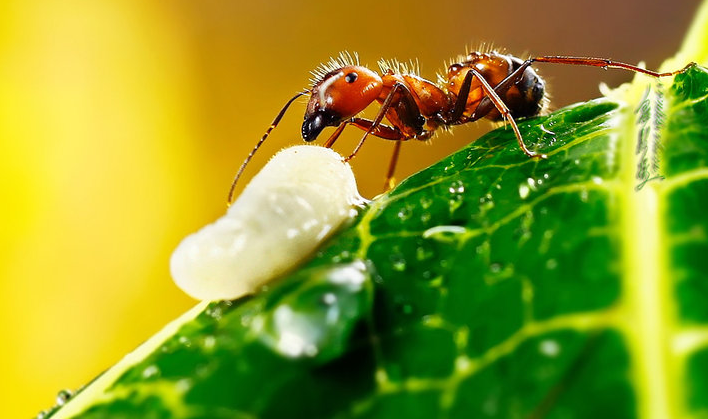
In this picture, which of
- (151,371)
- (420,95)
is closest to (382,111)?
(420,95)

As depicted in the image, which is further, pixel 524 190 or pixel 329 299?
pixel 524 190

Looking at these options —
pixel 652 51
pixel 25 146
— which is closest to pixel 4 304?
pixel 25 146

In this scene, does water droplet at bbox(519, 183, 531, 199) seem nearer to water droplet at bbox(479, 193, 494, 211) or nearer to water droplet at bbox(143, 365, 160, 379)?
water droplet at bbox(479, 193, 494, 211)

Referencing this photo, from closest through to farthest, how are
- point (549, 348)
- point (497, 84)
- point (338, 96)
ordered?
point (549, 348), point (338, 96), point (497, 84)

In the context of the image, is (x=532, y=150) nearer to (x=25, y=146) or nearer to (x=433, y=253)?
(x=433, y=253)

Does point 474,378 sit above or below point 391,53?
below

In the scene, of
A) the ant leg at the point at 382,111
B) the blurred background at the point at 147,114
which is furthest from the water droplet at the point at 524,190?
the blurred background at the point at 147,114

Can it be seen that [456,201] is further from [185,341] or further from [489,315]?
[185,341]

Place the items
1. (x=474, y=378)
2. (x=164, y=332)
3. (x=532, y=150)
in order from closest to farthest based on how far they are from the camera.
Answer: (x=474, y=378)
(x=164, y=332)
(x=532, y=150)
